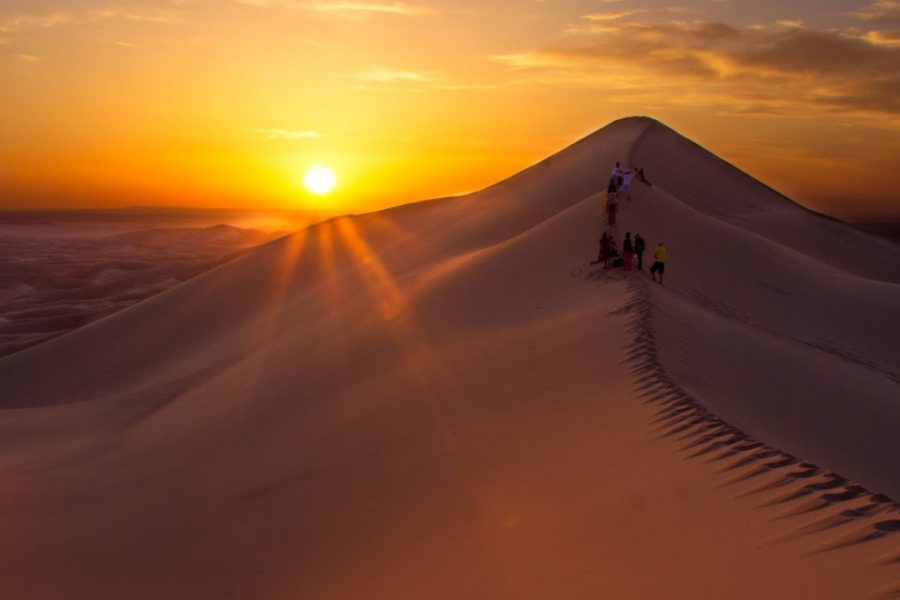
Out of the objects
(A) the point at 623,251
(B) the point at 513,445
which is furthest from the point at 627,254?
(B) the point at 513,445

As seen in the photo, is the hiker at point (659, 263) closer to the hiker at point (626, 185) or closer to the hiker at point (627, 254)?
the hiker at point (627, 254)

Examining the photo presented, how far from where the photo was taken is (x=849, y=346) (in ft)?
41.1

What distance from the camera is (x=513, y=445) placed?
6203 millimetres

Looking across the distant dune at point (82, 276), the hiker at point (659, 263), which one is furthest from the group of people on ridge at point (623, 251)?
the distant dune at point (82, 276)

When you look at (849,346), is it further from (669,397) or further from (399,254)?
(399,254)

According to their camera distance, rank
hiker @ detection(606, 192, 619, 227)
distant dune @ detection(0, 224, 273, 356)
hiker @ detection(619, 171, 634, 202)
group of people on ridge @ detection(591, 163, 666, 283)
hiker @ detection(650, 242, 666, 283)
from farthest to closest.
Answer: distant dune @ detection(0, 224, 273, 356) → hiker @ detection(619, 171, 634, 202) → hiker @ detection(606, 192, 619, 227) → group of people on ridge @ detection(591, 163, 666, 283) → hiker @ detection(650, 242, 666, 283)

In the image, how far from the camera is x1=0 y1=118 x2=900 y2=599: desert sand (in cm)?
408

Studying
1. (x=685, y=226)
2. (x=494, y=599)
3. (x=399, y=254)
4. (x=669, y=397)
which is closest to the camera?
(x=494, y=599)

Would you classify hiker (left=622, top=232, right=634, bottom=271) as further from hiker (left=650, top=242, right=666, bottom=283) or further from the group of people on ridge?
hiker (left=650, top=242, right=666, bottom=283)

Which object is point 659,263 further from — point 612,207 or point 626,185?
point 626,185

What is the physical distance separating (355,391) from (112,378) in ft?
35.5

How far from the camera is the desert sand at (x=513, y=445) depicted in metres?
4.08

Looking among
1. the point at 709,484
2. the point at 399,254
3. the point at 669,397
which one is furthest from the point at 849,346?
the point at 399,254

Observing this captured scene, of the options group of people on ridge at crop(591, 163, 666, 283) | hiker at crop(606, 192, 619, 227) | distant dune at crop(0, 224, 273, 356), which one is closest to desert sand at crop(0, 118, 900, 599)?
group of people on ridge at crop(591, 163, 666, 283)
